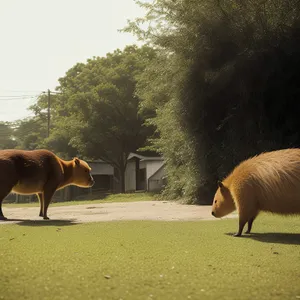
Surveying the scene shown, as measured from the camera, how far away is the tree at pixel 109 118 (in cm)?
2798

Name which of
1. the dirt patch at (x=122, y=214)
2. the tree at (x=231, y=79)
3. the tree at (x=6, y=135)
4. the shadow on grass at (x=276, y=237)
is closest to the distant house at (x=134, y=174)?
the tree at (x=231, y=79)

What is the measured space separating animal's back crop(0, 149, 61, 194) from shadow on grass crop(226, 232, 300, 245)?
425 centimetres

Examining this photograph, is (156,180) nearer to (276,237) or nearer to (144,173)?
(144,173)

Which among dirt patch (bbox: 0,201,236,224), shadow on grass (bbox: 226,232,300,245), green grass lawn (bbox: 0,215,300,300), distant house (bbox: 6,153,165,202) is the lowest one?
distant house (bbox: 6,153,165,202)

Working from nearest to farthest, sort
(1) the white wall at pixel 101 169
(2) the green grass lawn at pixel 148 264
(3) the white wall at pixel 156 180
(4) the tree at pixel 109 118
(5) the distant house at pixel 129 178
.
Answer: (2) the green grass lawn at pixel 148 264, (4) the tree at pixel 109 118, (3) the white wall at pixel 156 180, (5) the distant house at pixel 129 178, (1) the white wall at pixel 101 169

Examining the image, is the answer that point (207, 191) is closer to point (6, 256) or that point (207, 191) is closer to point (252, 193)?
point (252, 193)

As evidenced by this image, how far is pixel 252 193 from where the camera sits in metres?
5.80

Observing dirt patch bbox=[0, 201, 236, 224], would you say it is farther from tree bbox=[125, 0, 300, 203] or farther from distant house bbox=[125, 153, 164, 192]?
distant house bbox=[125, 153, 164, 192]

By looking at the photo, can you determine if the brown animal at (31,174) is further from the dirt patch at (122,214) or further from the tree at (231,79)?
the tree at (231,79)

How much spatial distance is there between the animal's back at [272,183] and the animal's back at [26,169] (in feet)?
13.8

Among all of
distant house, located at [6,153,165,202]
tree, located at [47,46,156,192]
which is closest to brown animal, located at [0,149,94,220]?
distant house, located at [6,153,165,202]

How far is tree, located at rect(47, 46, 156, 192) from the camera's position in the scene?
28.0 m

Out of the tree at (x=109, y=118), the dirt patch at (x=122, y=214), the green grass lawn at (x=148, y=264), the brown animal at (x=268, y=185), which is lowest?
the dirt patch at (x=122, y=214)

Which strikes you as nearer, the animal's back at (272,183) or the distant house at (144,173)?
the animal's back at (272,183)
